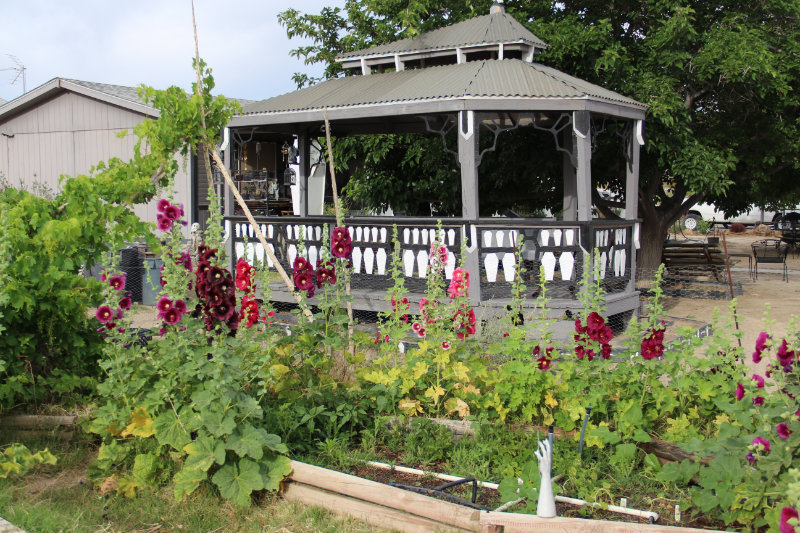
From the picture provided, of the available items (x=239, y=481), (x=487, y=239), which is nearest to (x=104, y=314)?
(x=239, y=481)

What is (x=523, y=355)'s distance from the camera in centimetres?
481

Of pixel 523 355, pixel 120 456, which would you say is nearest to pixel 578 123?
pixel 523 355

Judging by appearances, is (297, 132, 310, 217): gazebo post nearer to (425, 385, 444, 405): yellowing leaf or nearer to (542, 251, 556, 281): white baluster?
(542, 251, 556, 281): white baluster

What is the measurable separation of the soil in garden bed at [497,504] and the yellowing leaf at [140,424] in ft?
3.92

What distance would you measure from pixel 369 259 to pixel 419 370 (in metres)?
5.54

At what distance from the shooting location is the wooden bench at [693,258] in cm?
1462

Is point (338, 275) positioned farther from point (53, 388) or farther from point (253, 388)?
point (53, 388)

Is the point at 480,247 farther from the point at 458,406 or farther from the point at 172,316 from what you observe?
the point at 172,316

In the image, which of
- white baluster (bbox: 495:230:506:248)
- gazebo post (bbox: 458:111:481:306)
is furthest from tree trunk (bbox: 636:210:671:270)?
gazebo post (bbox: 458:111:481:306)

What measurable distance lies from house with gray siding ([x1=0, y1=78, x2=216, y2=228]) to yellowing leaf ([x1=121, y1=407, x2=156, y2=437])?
13.2 m

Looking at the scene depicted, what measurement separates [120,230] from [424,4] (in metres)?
10.5

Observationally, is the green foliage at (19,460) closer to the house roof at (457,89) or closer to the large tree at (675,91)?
the house roof at (457,89)

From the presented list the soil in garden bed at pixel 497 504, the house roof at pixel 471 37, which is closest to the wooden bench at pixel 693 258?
the house roof at pixel 471 37

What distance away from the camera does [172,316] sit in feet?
14.6
